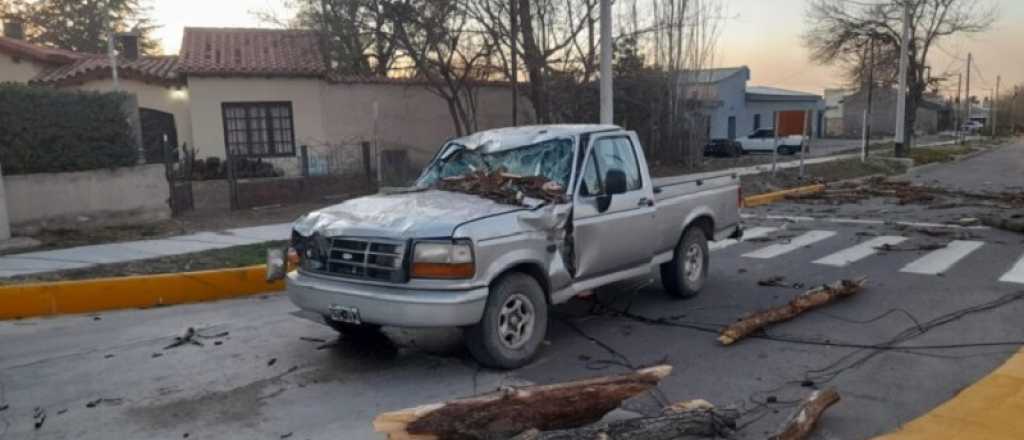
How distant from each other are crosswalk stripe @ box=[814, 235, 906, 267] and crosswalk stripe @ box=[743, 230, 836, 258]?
2.26 ft

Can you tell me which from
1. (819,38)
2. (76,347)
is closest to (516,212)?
(76,347)

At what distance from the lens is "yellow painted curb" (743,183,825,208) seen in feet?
56.6

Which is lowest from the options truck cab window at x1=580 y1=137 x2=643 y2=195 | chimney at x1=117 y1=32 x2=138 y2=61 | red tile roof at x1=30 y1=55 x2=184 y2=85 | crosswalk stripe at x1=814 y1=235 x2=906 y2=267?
crosswalk stripe at x1=814 y1=235 x2=906 y2=267

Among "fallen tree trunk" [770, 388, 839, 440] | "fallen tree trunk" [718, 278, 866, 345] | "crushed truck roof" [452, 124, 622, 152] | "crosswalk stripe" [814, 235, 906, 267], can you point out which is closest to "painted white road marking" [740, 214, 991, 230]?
"crosswalk stripe" [814, 235, 906, 267]

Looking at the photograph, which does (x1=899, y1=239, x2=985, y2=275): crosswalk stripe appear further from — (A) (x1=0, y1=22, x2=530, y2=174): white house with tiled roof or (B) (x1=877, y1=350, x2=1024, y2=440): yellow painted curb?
(A) (x1=0, y1=22, x2=530, y2=174): white house with tiled roof

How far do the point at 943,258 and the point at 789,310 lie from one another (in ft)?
14.1

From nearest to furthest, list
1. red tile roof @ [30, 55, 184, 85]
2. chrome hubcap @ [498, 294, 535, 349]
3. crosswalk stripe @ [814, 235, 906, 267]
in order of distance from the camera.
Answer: chrome hubcap @ [498, 294, 535, 349], crosswalk stripe @ [814, 235, 906, 267], red tile roof @ [30, 55, 184, 85]

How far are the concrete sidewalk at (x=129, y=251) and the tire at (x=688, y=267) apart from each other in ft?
21.2

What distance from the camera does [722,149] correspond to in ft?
120

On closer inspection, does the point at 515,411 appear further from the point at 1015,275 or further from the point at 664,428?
the point at 1015,275

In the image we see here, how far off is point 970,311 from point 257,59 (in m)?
21.8

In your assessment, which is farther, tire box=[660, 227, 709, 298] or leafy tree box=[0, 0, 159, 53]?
leafy tree box=[0, 0, 159, 53]

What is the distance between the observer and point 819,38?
3600cm

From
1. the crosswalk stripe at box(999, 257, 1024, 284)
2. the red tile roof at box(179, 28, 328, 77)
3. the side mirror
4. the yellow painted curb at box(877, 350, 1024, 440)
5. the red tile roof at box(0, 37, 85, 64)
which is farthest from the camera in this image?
the red tile roof at box(0, 37, 85, 64)
